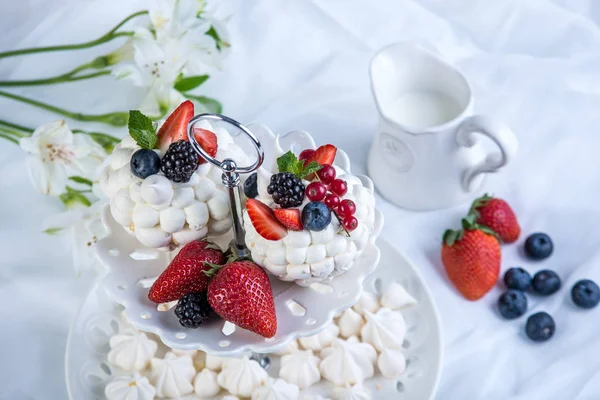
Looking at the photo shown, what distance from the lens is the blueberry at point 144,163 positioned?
1379 mm

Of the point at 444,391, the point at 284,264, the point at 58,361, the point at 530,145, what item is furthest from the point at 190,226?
the point at 530,145

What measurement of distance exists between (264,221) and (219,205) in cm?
15

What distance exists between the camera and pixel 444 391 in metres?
1.82

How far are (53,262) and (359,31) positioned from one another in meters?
1.20

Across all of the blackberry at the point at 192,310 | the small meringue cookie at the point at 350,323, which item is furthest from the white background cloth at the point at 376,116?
the blackberry at the point at 192,310

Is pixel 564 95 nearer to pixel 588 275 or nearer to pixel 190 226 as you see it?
pixel 588 275

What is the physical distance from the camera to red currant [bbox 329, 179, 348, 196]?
1.37 m

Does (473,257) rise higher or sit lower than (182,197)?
lower

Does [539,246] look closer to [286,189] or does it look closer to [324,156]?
[324,156]

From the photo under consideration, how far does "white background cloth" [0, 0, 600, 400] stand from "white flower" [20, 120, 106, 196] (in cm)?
37

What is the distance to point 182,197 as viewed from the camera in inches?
55.2

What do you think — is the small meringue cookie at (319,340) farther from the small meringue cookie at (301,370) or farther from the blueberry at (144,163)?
the blueberry at (144,163)

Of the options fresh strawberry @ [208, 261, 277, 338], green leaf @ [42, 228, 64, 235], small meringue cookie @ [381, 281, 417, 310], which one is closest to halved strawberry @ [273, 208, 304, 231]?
fresh strawberry @ [208, 261, 277, 338]

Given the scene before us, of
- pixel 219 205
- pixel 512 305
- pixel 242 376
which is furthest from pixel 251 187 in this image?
pixel 512 305
